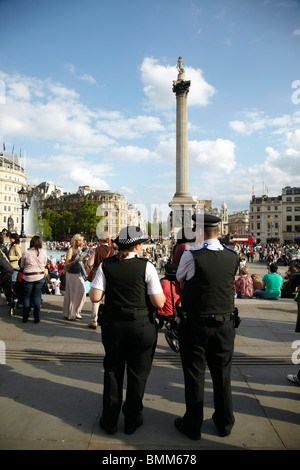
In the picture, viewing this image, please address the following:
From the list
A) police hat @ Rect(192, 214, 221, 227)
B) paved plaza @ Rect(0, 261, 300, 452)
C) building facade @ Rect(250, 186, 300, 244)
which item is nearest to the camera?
A: paved plaza @ Rect(0, 261, 300, 452)

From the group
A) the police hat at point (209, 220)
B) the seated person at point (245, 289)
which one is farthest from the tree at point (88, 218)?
the police hat at point (209, 220)

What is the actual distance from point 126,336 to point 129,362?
1.00 ft

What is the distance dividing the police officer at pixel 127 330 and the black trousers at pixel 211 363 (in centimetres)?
42

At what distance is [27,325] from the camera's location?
252 inches

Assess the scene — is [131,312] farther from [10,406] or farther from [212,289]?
[10,406]

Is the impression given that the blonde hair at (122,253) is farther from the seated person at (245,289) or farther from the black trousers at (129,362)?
the seated person at (245,289)

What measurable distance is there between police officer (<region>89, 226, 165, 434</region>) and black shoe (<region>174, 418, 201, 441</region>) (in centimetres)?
37

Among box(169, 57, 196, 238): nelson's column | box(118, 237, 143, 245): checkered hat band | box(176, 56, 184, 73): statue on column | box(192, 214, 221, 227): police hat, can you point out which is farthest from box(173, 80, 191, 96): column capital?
box(118, 237, 143, 245): checkered hat band

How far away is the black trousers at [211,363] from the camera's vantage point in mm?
2930

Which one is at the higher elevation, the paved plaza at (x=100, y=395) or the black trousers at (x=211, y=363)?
the black trousers at (x=211, y=363)

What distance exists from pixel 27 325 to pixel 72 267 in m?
1.54

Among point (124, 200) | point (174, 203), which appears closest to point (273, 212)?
point (124, 200)

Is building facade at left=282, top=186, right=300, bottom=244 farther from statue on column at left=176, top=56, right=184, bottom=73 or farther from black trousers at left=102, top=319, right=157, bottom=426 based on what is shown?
black trousers at left=102, top=319, right=157, bottom=426

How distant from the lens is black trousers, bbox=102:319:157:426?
9.68 feet
